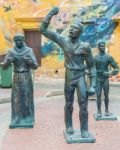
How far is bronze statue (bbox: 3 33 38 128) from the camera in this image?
10500 mm

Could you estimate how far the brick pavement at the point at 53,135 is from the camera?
8.94m

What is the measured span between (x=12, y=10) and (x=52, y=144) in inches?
451

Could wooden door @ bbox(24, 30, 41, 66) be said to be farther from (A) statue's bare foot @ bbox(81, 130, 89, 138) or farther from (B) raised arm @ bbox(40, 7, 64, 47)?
(A) statue's bare foot @ bbox(81, 130, 89, 138)

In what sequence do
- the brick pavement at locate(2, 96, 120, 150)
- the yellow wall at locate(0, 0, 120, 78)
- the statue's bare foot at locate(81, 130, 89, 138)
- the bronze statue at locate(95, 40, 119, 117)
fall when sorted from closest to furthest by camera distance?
1. the brick pavement at locate(2, 96, 120, 150)
2. the statue's bare foot at locate(81, 130, 89, 138)
3. the bronze statue at locate(95, 40, 119, 117)
4. the yellow wall at locate(0, 0, 120, 78)

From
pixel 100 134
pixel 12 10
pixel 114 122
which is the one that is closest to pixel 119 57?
pixel 12 10

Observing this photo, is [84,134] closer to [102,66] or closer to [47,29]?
[47,29]

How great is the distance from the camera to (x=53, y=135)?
9.92 meters

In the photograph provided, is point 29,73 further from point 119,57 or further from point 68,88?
point 119,57

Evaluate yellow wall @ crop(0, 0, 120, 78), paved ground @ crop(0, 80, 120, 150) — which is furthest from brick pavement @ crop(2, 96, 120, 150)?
yellow wall @ crop(0, 0, 120, 78)

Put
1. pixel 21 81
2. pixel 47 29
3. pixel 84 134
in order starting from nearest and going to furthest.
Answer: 1. pixel 47 29
2. pixel 84 134
3. pixel 21 81

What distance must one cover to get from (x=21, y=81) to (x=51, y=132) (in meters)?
1.38

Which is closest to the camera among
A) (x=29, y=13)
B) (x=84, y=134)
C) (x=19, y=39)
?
(x=84, y=134)

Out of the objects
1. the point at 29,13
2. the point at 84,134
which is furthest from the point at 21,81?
the point at 29,13

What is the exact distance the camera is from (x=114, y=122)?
11.4 metres
